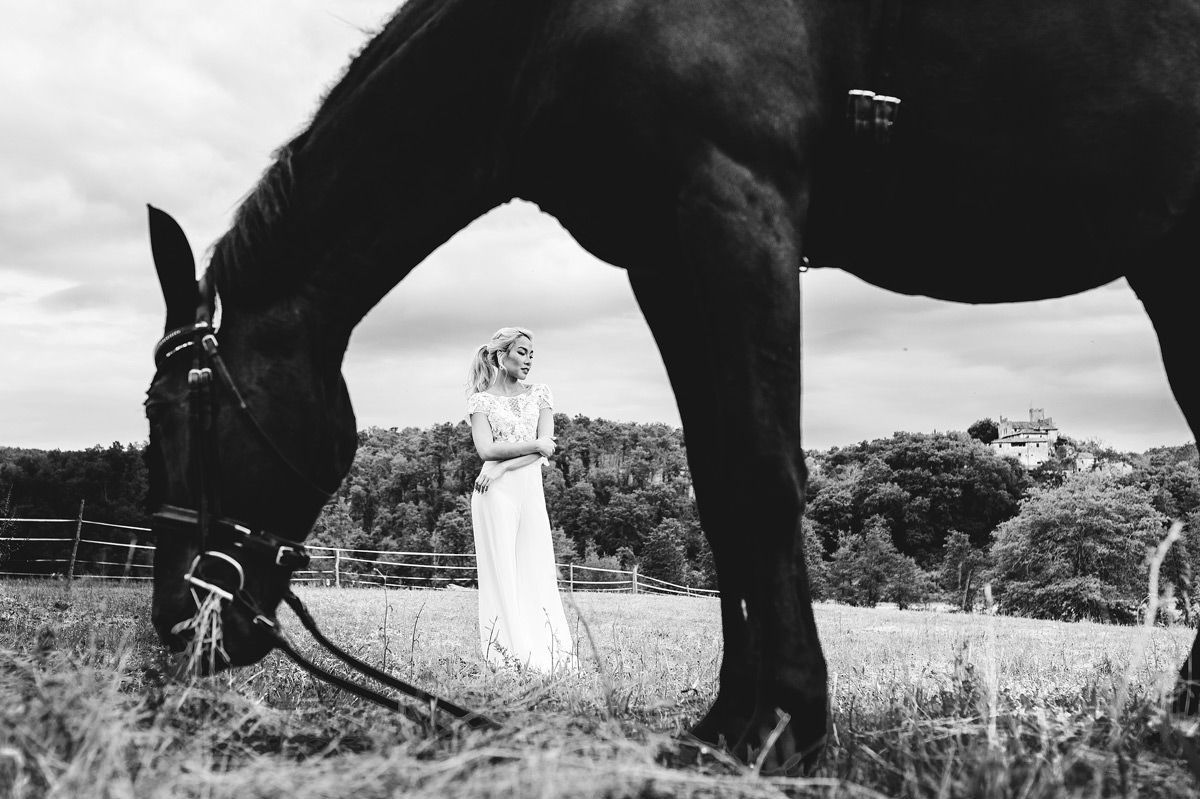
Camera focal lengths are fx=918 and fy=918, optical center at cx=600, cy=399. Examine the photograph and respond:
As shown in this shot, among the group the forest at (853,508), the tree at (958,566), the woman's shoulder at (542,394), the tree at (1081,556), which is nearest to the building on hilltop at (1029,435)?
the forest at (853,508)

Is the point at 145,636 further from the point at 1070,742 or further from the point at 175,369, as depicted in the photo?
the point at 1070,742

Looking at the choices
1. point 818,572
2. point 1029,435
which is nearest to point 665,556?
point 818,572

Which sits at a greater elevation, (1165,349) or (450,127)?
(450,127)

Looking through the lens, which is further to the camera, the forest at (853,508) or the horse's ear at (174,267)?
the forest at (853,508)

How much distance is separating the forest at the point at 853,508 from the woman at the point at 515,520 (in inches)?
1108

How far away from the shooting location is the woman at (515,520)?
902 centimetres

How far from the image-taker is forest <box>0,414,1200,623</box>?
146 ft

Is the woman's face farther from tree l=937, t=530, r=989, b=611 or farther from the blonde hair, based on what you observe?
tree l=937, t=530, r=989, b=611

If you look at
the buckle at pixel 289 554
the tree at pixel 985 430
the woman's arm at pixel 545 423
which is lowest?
the buckle at pixel 289 554

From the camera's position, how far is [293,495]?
9.84 feet

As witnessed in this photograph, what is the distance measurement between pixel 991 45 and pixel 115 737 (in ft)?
9.18

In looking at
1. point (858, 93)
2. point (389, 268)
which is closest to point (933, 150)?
point (858, 93)

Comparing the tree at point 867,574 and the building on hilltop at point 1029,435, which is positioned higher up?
the building on hilltop at point 1029,435

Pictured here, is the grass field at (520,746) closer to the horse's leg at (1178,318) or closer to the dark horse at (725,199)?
the horse's leg at (1178,318)
